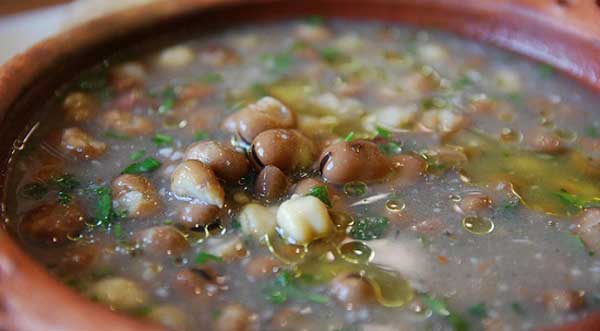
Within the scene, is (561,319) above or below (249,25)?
below

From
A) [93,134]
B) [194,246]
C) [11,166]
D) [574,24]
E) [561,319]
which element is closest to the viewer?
[561,319]

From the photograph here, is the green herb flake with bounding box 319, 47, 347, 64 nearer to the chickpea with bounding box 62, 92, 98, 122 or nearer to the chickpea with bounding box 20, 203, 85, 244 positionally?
the chickpea with bounding box 62, 92, 98, 122

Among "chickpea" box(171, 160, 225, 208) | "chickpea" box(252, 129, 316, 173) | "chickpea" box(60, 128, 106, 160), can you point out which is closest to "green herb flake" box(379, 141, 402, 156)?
"chickpea" box(252, 129, 316, 173)

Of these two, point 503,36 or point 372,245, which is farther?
point 503,36

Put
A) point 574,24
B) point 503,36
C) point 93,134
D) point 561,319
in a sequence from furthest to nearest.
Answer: point 503,36 < point 574,24 < point 93,134 < point 561,319

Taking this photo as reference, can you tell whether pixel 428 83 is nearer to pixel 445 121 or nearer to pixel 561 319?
pixel 445 121

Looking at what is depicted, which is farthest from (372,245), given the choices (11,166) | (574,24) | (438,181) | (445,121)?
(574,24)

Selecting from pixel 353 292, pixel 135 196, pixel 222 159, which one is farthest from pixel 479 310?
pixel 135 196
